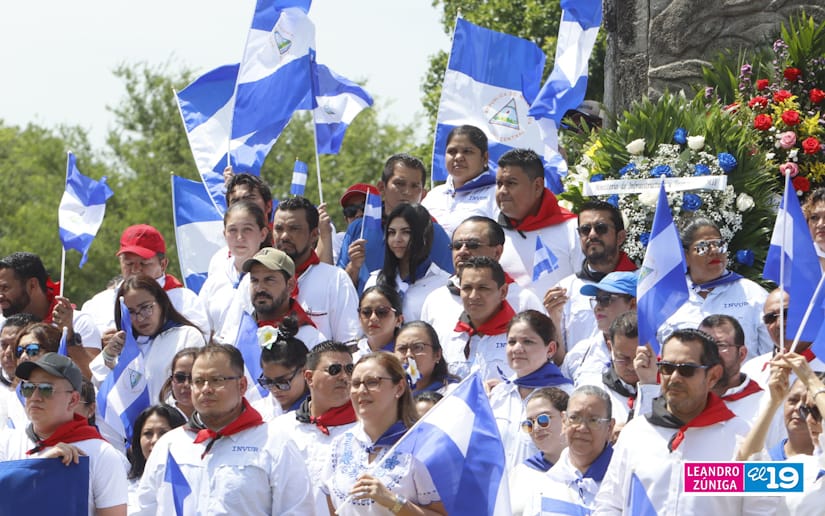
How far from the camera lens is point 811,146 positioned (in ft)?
39.4

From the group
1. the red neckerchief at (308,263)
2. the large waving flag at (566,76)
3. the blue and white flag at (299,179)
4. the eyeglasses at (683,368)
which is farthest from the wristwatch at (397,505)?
the large waving flag at (566,76)

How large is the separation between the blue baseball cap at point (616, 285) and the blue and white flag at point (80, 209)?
5.15 meters

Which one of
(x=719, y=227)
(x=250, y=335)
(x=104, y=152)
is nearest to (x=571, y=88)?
(x=719, y=227)

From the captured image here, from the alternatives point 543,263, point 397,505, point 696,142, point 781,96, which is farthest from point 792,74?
point 397,505

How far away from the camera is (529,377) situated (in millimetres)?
9492

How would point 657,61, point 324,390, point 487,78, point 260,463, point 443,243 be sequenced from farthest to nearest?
point 657,61 < point 487,78 < point 443,243 < point 324,390 < point 260,463

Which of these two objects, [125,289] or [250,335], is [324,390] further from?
[125,289]

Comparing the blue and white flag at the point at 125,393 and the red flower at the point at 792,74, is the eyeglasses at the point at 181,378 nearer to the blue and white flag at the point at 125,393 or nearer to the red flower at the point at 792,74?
the blue and white flag at the point at 125,393

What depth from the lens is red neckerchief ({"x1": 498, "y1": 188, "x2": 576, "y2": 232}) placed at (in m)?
11.2

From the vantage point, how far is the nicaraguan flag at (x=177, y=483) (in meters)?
8.38

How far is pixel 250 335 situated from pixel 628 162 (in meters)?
3.39

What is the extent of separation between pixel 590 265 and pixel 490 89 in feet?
10.9

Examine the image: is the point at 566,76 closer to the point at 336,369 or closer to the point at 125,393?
the point at 336,369

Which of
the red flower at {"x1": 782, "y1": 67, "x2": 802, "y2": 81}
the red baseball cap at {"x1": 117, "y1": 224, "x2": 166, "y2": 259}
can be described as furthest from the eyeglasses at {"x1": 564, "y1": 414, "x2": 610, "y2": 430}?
the red flower at {"x1": 782, "y1": 67, "x2": 802, "y2": 81}
